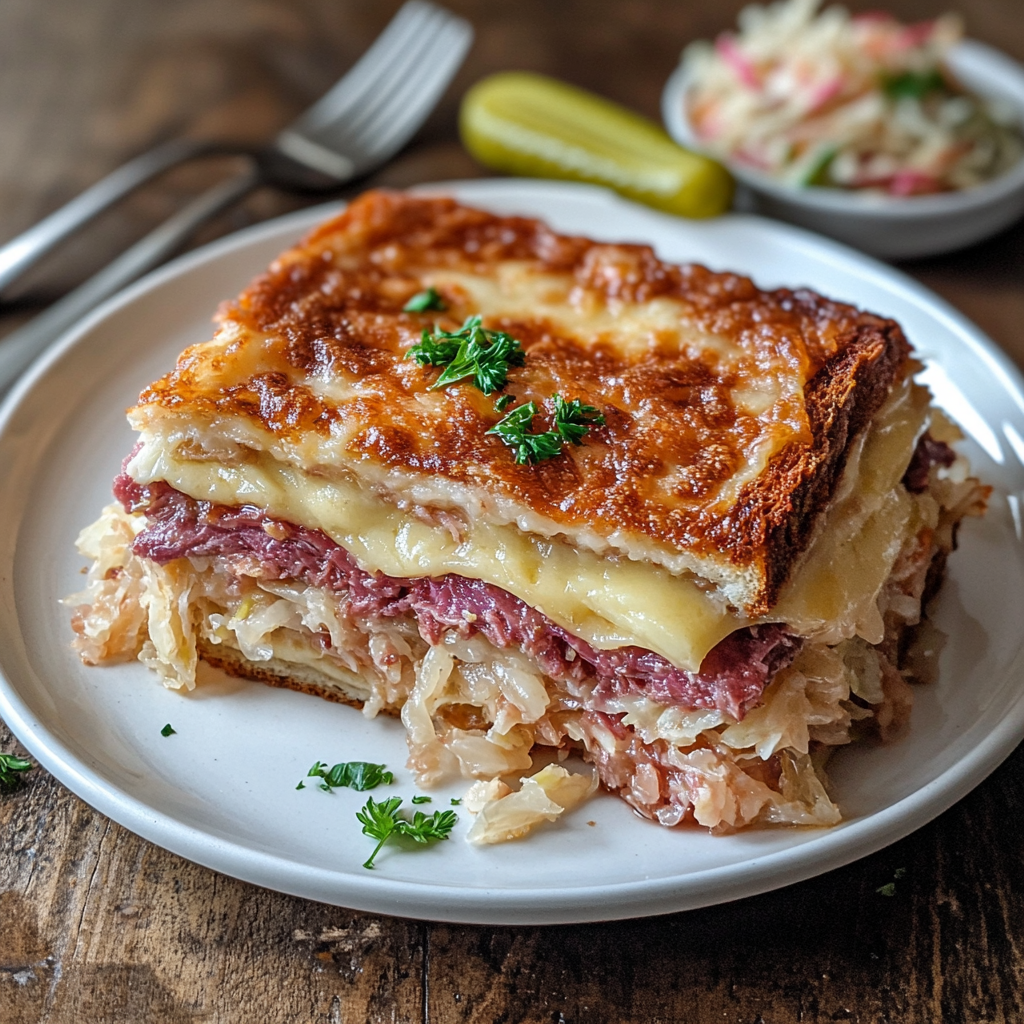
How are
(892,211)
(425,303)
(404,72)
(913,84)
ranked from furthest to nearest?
(404,72), (913,84), (892,211), (425,303)

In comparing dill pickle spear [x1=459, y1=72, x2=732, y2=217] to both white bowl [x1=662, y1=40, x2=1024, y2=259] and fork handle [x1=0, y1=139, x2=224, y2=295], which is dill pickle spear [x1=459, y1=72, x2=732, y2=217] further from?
fork handle [x1=0, y1=139, x2=224, y2=295]

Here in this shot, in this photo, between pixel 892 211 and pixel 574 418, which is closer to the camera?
pixel 574 418

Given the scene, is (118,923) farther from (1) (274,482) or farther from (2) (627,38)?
(2) (627,38)

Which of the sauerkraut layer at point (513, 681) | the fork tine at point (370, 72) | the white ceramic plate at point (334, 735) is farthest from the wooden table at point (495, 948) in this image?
the fork tine at point (370, 72)

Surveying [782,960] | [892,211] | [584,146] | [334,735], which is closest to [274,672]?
[334,735]

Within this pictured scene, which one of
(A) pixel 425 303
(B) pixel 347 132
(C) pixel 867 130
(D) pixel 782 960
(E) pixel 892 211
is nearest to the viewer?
(D) pixel 782 960

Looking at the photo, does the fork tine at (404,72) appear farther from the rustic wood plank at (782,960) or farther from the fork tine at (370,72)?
the rustic wood plank at (782,960)

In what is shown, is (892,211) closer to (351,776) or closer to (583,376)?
(583,376)
